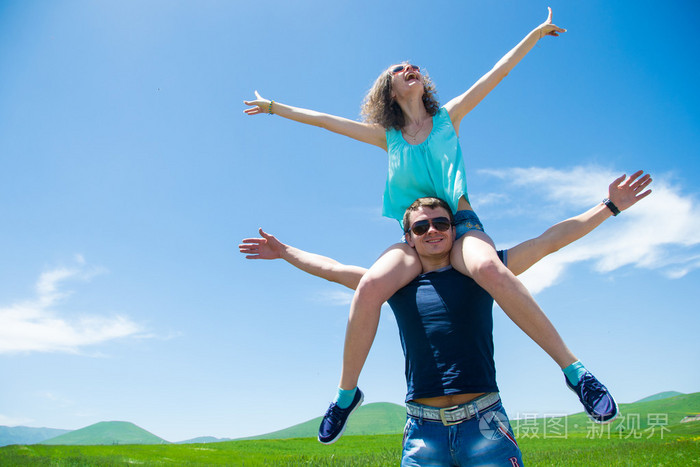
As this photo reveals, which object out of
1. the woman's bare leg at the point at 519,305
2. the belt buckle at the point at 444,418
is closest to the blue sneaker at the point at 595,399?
the woman's bare leg at the point at 519,305

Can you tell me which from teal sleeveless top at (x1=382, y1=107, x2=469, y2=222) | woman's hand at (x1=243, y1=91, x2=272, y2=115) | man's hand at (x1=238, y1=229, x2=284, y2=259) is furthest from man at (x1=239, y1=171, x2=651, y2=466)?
woman's hand at (x1=243, y1=91, x2=272, y2=115)

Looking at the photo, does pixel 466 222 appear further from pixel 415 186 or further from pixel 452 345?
pixel 452 345

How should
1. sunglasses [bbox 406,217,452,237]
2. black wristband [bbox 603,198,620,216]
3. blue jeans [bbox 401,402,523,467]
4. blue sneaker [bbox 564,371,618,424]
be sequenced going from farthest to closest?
black wristband [bbox 603,198,620,216] < sunglasses [bbox 406,217,452,237] < blue jeans [bbox 401,402,523,467] < blue sneaker [bbox 564,371,618,424]

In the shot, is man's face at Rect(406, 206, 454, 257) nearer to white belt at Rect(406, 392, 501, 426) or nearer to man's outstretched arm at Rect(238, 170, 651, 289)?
man's outstretched arm at Rect(238, 170, 651, 289)

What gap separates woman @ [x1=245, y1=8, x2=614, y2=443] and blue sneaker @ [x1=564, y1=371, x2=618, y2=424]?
0.10 feet

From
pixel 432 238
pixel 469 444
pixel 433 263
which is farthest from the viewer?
pixel 433 263

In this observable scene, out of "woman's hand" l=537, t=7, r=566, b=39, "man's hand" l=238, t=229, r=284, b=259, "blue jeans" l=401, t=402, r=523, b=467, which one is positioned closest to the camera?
"blue jeans" l=401, t=402, r=523, b=467

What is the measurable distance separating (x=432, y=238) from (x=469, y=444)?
1.50 m

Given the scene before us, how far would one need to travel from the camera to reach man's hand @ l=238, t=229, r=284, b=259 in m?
4.54

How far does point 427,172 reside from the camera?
13.8ft

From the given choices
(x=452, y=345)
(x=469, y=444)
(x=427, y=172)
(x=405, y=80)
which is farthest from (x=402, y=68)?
(x=469, y=444)

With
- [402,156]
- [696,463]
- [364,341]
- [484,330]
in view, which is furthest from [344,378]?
[696,463]

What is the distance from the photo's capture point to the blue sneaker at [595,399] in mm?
2887

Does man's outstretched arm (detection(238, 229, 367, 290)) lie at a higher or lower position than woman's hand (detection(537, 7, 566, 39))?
lower
